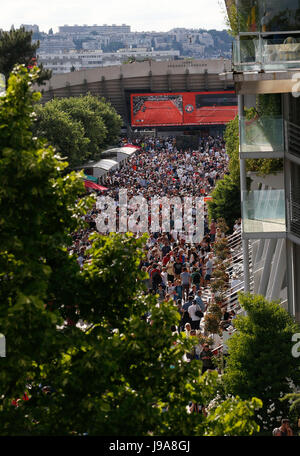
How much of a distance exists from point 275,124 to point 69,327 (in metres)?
8.19

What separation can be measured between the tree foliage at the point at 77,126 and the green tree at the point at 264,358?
31.9 m

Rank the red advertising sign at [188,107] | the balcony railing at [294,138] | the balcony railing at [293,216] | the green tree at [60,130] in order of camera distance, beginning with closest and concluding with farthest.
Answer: the balcony railing at [293,216] < the balcony railing at [294,138] < the green tree at [60,130] < the red advertising sign at [188,107]

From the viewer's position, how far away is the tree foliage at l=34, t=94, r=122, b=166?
4881 centimetres

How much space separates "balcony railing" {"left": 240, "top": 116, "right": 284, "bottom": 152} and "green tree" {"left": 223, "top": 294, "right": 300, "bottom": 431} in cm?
345

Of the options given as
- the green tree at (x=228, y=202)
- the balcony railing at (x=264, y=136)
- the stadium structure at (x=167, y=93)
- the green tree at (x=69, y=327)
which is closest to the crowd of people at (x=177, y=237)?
the green tree at (x=69, y=327)

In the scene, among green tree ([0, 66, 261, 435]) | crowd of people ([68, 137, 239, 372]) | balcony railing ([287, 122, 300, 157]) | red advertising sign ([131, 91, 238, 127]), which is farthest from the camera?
red advertising sign ([131, 91, 238, 127])

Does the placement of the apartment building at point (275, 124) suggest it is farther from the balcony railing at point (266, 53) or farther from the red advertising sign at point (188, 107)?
the red advertising sign at point (188, 107)

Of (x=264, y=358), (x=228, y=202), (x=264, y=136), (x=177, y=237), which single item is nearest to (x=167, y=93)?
(x=177, y=237)

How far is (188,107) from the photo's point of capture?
241 feet

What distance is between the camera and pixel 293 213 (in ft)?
46.0

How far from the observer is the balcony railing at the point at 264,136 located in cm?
1430

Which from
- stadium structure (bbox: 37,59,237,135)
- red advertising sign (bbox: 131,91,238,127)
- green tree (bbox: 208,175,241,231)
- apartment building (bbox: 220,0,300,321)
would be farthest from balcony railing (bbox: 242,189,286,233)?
red advertising sign (bbox: 131,91,238,127)

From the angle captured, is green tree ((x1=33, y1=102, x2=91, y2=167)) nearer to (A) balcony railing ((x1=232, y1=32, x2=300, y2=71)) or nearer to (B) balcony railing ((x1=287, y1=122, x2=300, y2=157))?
(B) balcony railing ((x1=287, y1=122, x2=300, y2=157))
